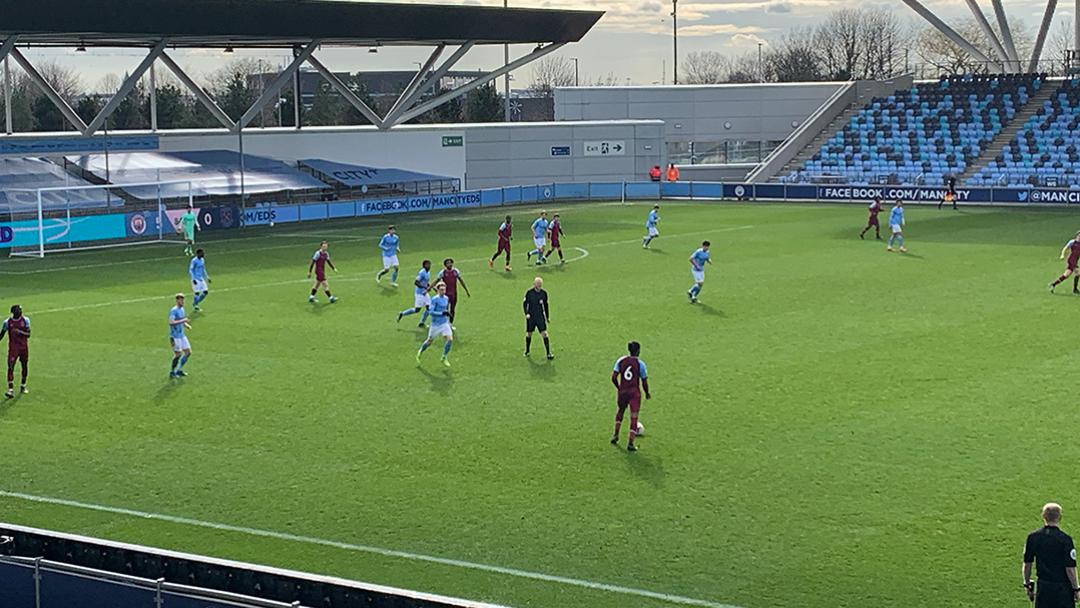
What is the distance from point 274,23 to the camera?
56969mm

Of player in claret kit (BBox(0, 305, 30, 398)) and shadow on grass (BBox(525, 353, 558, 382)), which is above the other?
player in claret kit (BBox(0, 305, 30, 398))

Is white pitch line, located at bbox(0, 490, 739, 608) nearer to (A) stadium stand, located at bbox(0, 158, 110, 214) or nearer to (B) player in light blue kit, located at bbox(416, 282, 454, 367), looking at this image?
(B) player in light blue kit, located at bbox(416, 282, 454, 367)

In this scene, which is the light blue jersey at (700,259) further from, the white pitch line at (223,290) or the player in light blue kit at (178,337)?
the player in light blue kit at (178,337)

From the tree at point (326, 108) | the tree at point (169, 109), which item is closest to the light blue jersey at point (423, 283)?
the tree at point (169, 109)

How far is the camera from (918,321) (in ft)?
97.3

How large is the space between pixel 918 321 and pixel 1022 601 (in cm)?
1696

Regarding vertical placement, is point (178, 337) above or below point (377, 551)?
above

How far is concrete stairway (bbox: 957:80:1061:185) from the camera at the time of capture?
6944cm

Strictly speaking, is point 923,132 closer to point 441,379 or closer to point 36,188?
point 36,188

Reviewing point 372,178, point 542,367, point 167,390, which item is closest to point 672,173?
point 372,178

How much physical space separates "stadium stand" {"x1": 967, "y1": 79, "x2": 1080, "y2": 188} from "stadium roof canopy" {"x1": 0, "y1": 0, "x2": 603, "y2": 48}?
2171 centimetres

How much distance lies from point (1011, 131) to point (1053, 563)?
64.7m

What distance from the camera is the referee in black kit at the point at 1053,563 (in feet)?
38.5

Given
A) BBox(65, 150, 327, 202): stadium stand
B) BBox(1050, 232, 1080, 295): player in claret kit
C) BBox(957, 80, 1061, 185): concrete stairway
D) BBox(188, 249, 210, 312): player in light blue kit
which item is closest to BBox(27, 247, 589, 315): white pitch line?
BBox(188, 249, 210, 312): player in light blue kit
